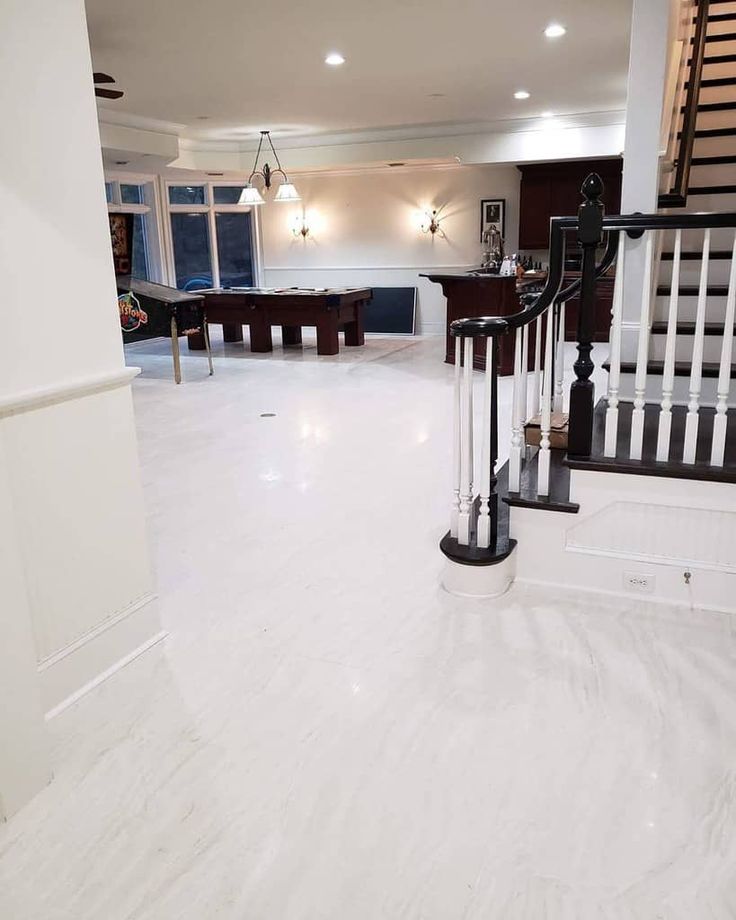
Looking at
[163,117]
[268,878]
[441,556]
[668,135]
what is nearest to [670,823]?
[268,878]

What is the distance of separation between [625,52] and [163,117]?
18.4 ft

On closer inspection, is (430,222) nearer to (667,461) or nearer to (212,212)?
(212,212)

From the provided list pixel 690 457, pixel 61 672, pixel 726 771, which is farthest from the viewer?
pixel 690 457

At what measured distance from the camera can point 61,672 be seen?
2521 millimetres

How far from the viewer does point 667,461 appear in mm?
3031

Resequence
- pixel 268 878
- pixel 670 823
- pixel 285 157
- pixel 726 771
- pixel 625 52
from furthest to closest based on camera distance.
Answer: pixel 285 157
pixel 625 52
pixel 726 771
pixel 670 823
pixel 268 878

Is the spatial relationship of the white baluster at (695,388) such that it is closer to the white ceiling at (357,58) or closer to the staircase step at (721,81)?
the white ceiling at (357,58)

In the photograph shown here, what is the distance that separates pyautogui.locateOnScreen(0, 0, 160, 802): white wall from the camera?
217cm

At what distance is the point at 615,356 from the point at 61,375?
2.05m

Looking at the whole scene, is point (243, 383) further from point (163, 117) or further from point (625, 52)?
point (625, 52)

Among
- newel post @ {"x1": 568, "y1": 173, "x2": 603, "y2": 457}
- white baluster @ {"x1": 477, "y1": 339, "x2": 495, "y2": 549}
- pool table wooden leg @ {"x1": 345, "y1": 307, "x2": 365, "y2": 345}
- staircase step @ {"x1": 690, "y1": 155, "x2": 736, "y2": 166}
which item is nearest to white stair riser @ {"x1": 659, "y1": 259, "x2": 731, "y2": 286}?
staircase step @ {"x1": 690, "y1": 155, "x2": 736, "y2": 166}

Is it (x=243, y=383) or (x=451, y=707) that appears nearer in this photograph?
(x=451, y=707)

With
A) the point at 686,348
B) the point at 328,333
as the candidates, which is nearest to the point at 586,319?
the point at 686,348

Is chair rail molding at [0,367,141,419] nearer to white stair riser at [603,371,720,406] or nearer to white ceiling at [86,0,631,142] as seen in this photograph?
white stair riser at [603,371,720,406]
